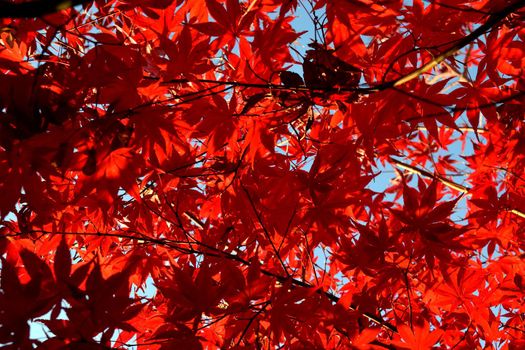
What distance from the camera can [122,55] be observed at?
1102 mm

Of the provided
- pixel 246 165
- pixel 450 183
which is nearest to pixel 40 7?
pixel 246 165

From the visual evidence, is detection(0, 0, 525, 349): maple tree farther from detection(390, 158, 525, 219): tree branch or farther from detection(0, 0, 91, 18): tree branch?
detection(0, 0, 91, 18): tree branch

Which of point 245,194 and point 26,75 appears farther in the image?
point 245,194

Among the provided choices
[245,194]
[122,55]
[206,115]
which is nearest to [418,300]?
[245,194]

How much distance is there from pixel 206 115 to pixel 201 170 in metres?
0.30

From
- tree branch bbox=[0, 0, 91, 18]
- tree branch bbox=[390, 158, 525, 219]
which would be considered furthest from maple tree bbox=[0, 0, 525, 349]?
tree branch bbox=[0, 0, 91, 18]

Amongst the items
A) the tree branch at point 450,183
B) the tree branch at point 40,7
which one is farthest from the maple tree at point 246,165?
the tree branch at point 40,7

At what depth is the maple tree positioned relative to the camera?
982mm

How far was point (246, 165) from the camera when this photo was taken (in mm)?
1422

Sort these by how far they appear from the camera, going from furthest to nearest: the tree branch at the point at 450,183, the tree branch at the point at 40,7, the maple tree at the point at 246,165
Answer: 1. the tree branch at the point at 450,183
2. the maple tree at the point at 246,165
3. the tree branch at the point at 40,7

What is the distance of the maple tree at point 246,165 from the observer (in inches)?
38.7

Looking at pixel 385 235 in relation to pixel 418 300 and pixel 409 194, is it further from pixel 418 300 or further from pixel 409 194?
pixel 418 300

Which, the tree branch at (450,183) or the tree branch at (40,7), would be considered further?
the tree branch at (450,183)

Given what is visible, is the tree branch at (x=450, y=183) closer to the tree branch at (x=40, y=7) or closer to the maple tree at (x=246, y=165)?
the maple tree at (x=246, y=165)
